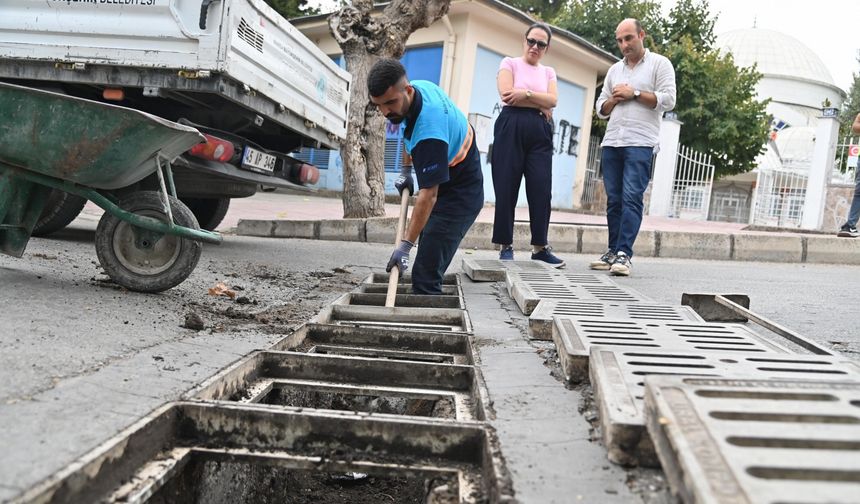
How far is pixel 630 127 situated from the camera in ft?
16.1

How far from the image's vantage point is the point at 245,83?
4816 mm

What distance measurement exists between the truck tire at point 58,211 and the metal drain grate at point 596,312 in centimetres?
329

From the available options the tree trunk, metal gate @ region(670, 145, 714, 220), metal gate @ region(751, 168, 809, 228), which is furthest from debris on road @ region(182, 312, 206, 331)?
metal gate @ region(751, 168, 809, 228)

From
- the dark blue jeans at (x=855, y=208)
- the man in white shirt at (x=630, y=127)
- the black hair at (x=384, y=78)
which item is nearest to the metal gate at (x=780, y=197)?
the dark blue jeans at (x=855, y=208)

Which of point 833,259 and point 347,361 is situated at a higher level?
point 833,259

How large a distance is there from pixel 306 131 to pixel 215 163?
4.82ft

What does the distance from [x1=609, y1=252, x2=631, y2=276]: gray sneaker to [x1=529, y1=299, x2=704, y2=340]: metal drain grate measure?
1.73 meters

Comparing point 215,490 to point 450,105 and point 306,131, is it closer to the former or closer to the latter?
point 450,105

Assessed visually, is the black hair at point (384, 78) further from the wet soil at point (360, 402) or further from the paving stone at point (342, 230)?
the paving stone at point (342, 230)

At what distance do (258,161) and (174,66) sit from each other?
96 cm

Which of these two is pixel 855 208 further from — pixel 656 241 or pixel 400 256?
pixel 400 256

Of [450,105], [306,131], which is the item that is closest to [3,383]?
[450,105]

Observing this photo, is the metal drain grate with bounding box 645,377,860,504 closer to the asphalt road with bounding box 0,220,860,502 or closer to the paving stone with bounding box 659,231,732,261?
the asphalt road with bounding box 0,220,860,502

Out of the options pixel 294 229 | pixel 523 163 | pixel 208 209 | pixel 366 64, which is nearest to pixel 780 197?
pixel 366 64
